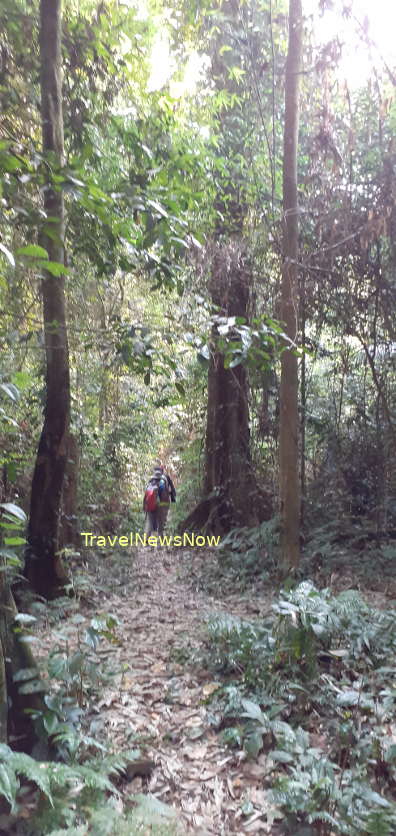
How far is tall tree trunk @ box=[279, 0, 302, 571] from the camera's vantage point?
22.4 ft

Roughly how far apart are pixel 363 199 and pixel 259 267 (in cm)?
182

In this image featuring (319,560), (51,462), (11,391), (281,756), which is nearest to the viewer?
(11,391)

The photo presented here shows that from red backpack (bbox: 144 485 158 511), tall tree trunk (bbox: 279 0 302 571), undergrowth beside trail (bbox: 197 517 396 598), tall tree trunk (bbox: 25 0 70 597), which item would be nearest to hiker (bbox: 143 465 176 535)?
red backpack (bbox: 144 485 158 511)

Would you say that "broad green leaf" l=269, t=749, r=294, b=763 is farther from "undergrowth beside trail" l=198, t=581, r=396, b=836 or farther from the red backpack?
the red backpack

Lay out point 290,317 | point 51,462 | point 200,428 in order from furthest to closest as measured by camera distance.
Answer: point 200,428, point 290,317, point 51,462

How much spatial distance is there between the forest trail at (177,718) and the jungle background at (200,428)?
24mm

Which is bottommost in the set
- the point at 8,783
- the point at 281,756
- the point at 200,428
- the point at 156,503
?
the point at 281,756

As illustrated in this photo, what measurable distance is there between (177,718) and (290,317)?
4665mm

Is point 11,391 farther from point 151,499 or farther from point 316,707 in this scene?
point 151,499

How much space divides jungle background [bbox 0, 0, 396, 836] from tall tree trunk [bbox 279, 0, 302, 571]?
0.10 feet

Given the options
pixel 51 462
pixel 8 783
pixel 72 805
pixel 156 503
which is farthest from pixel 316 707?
pixel 156 503

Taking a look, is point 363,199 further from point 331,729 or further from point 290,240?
point 331,729

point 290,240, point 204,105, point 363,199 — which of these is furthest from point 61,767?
point 204,105

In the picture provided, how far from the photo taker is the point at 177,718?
165 inches
